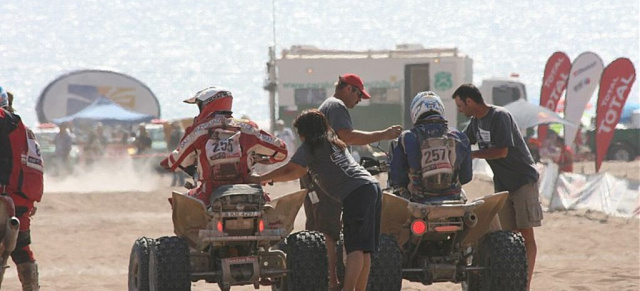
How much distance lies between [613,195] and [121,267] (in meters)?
8.69

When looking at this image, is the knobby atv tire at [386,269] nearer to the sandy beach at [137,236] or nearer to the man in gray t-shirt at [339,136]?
the man in gray t-shirt at [339,136]

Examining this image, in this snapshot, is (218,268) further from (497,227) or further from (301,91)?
(301,91)

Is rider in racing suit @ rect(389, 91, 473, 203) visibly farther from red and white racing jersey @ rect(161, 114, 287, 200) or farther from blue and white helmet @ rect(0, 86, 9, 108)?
blue and white helmet @ rect(0, 86, 9, 108)

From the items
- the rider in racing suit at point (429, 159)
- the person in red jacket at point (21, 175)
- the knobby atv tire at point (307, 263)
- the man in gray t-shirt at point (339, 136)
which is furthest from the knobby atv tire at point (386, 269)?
the person in red jacket at point (21, 175)

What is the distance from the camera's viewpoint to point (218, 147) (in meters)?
8.81

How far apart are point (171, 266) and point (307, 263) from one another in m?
0.92

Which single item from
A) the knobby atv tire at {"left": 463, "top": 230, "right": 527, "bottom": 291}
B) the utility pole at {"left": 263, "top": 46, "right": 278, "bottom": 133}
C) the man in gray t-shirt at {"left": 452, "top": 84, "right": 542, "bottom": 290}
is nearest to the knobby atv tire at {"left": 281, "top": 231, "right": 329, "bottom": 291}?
the knobby atv tire at {"left": 463, "top": 230, "right": 527, "bottom": 291}

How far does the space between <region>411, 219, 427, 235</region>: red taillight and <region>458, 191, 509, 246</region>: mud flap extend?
0.35m

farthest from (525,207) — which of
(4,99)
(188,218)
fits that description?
(4,99)

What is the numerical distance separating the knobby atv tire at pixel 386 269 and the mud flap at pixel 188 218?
1167 millimetres

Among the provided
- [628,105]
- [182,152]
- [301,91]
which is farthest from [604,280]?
[628,105]

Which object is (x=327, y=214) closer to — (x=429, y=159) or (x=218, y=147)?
(x=429, y=159)

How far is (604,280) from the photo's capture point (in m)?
12.0

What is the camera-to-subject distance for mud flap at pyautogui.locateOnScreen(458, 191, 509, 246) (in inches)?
349
